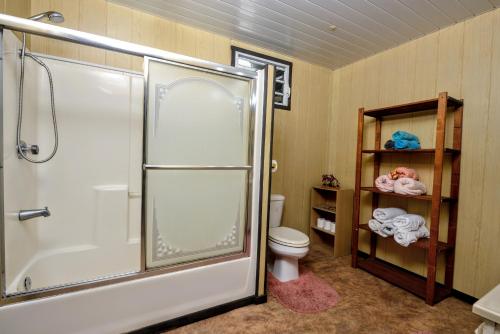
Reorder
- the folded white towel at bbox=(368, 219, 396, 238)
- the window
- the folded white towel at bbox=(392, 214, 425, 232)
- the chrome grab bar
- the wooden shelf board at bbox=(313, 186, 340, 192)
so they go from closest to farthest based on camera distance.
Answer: the chrome grab bar
the folded white towel at bbox=(392, 214, 425, 232)
the folded white towel at bbox=(368, 219, 396, 238)
the window
the wooden shelf board at bbox=(313, 186, 340, 192)


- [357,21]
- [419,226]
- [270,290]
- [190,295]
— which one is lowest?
[270,290]

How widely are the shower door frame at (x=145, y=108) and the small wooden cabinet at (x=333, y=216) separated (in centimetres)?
124

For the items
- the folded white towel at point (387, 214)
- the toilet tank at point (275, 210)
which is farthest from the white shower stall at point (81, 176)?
the folded white towel at point (387, 214)

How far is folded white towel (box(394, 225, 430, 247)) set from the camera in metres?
1.95

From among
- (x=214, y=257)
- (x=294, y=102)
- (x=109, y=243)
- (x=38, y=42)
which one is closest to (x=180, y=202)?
(x=214, y=257)

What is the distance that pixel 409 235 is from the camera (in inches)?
77.1

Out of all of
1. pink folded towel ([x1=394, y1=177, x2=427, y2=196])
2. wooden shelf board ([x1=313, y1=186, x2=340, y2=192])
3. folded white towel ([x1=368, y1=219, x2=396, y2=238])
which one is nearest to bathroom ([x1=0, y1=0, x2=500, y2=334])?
pink folded towel ([x1=394, y1=177, x2=427, y2=196])

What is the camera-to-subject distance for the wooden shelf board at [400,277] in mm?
1962

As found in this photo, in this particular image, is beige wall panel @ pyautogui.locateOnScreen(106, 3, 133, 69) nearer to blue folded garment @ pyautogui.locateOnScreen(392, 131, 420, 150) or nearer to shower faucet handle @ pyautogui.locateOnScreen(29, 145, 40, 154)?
shower faucet handle @ pyautogui.locateOnScreen(29, 145, 40, 154)

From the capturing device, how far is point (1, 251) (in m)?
1.14

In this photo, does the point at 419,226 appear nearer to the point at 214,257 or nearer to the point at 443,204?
the point at 443,204

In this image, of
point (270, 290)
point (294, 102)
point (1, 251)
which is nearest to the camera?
point (1, 251)

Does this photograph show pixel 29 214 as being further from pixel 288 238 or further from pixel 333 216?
pixel 333 216

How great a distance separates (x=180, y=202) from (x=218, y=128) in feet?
1.83
